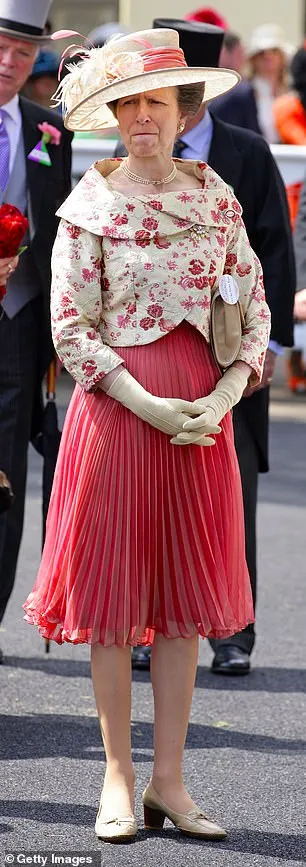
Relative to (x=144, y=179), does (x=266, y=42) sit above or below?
below

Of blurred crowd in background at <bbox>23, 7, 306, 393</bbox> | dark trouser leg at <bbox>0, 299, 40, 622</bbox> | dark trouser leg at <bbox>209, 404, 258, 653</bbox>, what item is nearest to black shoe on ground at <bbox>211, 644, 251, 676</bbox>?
dark trouser leg at <bbox>209, 404, 258, 653</bbox>

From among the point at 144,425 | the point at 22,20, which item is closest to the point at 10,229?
the point at 144,425

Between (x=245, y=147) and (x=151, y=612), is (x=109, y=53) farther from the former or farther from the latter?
(x=245, y=147)

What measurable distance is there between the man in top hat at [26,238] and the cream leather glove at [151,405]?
55.0 inches

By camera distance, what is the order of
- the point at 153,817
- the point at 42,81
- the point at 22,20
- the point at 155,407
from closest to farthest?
1. the point at 155,407
2. the point at 153,817
3. the point at 22,20
4. the point at 42,81

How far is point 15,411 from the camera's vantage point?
565 centimetres

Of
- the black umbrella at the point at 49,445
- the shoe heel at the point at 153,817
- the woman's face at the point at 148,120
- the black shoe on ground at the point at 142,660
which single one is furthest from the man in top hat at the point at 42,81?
the shoe heel at the point at 153,817

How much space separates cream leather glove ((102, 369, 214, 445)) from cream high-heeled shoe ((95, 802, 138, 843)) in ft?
2.93

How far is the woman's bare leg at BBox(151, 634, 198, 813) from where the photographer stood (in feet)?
13.4

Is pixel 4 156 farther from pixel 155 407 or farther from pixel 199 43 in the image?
pixel 155 407

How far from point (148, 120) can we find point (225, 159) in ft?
5.31

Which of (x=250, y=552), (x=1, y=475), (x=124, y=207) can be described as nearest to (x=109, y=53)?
(x=124, y=207)

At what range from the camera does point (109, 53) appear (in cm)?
406

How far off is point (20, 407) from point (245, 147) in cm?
109
